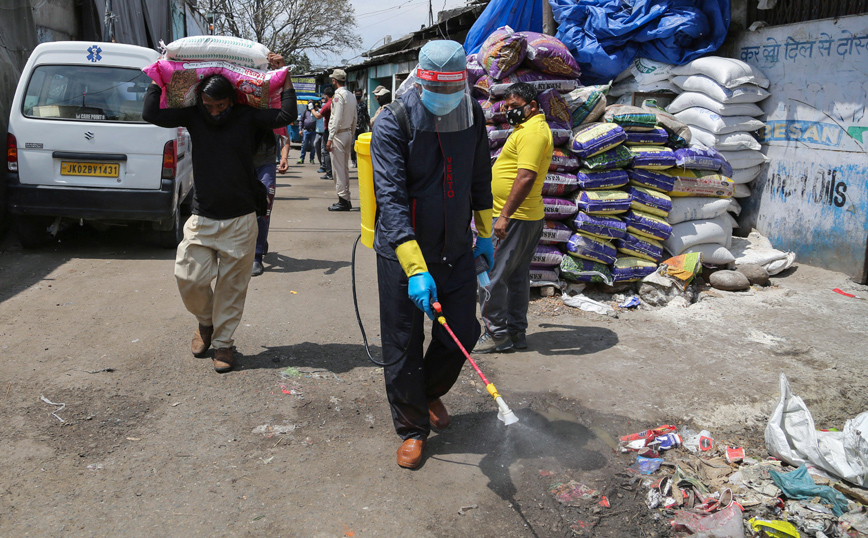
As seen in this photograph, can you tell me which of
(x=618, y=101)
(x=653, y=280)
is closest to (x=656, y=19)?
(x=618, y=101)

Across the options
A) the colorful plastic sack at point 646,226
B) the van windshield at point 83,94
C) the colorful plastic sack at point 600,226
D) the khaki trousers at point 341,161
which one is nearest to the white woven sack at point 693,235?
the colorful plastic sack at point 646,226

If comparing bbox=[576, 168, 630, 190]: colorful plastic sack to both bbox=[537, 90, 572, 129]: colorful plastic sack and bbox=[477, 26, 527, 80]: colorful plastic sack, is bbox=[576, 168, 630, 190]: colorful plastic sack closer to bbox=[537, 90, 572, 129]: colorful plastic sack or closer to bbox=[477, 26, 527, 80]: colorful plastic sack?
bbox=[537, 90, 572, 129]: colorful plastic sack

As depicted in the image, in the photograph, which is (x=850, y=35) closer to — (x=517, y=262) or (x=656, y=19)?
(x=656, y=19)

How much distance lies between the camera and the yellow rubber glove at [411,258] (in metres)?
2.82

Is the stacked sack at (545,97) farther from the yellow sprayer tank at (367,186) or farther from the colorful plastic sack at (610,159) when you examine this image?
the yellow sprayer tank at (367,186)

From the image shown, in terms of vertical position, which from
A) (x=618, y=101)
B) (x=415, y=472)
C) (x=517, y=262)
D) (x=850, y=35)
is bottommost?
(x=415, y=472)

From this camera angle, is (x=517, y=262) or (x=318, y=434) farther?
(x=517, y=262)

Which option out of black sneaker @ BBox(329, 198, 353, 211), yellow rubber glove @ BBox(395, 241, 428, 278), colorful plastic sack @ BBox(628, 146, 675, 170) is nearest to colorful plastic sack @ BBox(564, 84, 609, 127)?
colorful plastic sack @ BBox(628, 146, 675, 170)

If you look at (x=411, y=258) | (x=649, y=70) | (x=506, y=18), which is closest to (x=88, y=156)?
(x=411, y=258)

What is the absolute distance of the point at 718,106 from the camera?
6734 mm

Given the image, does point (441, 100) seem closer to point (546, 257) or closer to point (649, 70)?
point (546, 257)

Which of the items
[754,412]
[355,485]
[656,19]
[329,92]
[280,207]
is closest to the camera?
[355,485]

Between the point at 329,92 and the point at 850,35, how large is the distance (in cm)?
940

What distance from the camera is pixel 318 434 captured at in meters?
3.48
